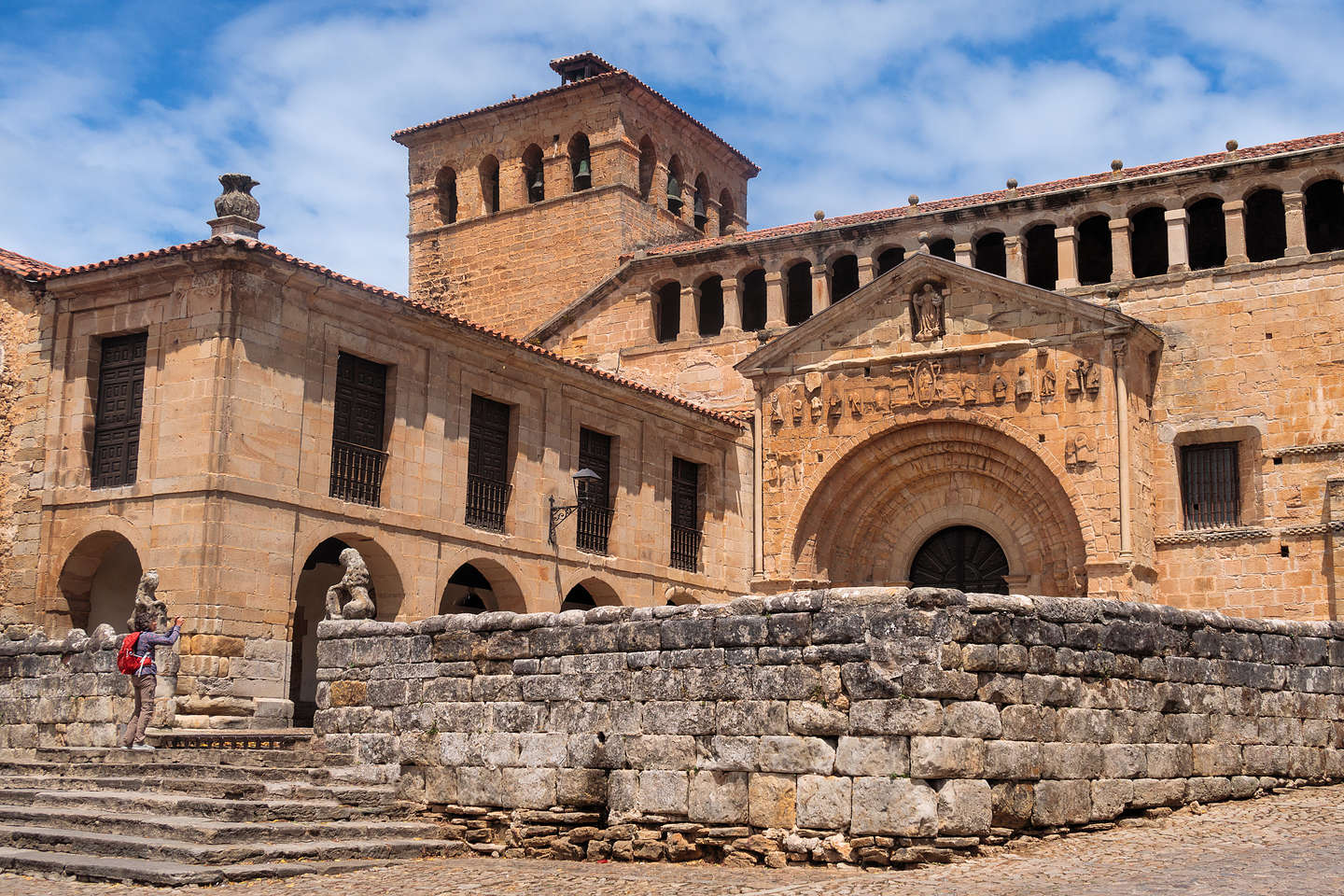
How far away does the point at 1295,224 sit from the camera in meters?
22.9

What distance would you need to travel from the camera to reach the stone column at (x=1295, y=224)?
2280 cm

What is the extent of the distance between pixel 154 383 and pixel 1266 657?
13.1m

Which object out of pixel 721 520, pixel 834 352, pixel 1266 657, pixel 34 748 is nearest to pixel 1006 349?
pixel 834 352

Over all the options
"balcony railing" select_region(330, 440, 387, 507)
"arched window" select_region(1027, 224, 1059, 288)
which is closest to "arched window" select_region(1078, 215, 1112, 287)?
"arched window" select_region(1027, 224, 1059, 288)

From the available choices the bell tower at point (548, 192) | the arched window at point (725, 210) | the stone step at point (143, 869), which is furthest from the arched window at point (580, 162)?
the stone step at point (143, 869)

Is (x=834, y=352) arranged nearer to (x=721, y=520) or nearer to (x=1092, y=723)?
(x=721, y=520)

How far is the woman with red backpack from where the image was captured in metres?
13.9

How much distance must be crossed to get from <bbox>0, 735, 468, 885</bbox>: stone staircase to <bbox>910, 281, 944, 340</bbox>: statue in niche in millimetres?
12690

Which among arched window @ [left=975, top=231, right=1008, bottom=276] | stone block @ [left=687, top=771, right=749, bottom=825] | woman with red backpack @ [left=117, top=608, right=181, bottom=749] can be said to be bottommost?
stone block @ [left=687, top=771, right=749, bottom=825]

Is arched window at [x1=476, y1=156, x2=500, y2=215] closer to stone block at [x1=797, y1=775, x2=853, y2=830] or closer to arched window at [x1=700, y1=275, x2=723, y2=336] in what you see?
arched window at [x1=700, y1=275, x2=723, y2=336]

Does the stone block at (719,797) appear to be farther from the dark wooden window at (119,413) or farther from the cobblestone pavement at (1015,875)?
the dark wooden window at (119,413)

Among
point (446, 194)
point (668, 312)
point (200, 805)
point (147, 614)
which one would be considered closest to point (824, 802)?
point (200, 805)

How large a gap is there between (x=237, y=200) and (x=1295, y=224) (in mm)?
15754

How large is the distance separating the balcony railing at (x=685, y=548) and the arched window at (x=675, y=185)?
1103cm
